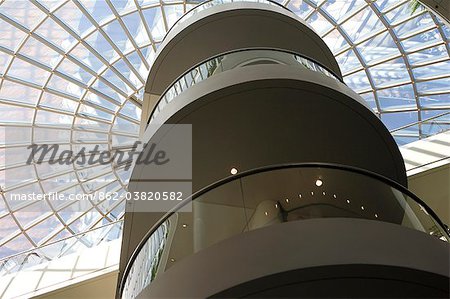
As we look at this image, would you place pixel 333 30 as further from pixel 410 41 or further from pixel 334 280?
pixel 334 280

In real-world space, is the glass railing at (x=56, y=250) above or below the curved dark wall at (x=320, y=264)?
below

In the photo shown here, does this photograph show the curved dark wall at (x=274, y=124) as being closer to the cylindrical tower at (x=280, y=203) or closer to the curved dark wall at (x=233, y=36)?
the cylindrical tower at (x=280, y=203)

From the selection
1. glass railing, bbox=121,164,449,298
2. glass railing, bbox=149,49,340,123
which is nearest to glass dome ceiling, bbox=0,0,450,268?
glass railing, bbox=149,49,340,123

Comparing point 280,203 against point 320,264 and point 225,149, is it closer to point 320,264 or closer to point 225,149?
point 320,264

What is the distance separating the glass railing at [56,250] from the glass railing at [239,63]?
11411 millimetres


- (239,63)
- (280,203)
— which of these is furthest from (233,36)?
(280,203)

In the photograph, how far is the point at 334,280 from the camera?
6586mm

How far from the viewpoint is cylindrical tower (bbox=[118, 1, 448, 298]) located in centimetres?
655

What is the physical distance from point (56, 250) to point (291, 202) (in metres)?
16.6

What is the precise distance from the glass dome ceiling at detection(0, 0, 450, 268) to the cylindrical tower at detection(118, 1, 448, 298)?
11.8m

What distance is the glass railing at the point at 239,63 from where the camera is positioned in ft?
43.4

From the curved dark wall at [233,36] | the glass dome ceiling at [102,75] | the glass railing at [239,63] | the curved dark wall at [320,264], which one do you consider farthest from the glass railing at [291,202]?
the glass dome ceiling at [102,75]

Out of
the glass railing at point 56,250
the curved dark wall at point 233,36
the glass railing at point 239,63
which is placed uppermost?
the curved dark wall at point 233,36

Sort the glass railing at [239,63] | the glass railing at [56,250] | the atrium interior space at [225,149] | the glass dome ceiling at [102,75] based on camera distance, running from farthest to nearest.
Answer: the glass dome ceiling at [102,75], the glass railing at [56,250], the glass railing at [239,63], the atrium interior space at [225,149]
